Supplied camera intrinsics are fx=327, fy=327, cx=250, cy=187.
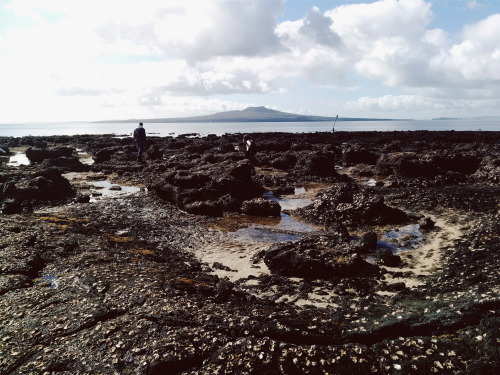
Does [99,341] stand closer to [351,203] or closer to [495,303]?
[495,303]

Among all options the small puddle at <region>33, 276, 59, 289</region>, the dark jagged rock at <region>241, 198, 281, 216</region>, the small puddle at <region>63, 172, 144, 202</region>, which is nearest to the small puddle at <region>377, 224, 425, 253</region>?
the dark jagged rock at <region>241, 198, 281, 216</region>

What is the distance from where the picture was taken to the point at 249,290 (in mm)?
8195

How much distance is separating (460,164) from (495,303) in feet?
75.2

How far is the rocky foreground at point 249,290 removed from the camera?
459 centimetres

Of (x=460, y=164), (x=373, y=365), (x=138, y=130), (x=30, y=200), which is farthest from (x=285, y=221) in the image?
(x=138, y=130)

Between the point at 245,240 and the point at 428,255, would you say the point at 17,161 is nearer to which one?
the point at 245,240

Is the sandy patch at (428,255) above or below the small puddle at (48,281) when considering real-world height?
below

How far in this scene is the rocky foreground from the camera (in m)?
4.59

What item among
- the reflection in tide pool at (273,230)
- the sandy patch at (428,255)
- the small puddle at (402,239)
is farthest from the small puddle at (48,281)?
the small puddle at (402,239)

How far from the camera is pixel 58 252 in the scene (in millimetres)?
8391

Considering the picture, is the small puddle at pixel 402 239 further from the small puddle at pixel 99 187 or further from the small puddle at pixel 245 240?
the small puddle at pixel 99 187

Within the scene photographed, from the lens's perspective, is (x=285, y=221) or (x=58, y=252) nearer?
(x=58, y=252)

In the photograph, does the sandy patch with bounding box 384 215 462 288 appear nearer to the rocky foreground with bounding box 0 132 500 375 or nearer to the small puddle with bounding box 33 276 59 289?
the rocky foreground with bounding box 0 132 500 375

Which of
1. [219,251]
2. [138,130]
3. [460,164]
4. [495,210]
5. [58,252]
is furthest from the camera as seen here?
[138,130]
